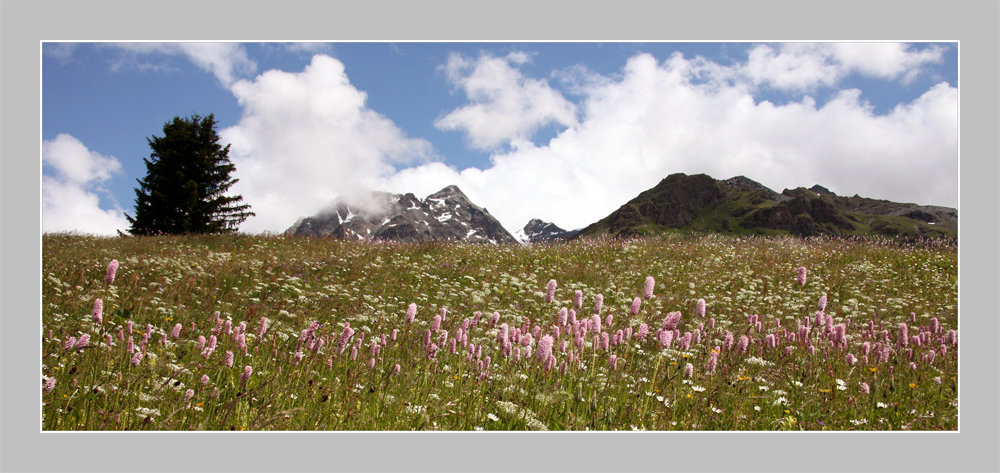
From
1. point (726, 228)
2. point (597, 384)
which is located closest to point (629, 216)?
point (726, 228)

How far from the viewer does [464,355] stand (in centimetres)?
388

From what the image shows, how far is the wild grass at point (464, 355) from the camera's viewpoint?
2.73m

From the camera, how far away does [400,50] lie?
3.76m

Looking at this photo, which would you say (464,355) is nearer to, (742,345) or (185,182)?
(742,345)

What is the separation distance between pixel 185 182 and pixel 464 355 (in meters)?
17.2

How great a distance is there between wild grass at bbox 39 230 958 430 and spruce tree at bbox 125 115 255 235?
6.32 m

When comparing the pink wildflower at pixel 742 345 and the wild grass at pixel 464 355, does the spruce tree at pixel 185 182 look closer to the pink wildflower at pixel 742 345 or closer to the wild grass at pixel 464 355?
the wild grass at pixel 464 355

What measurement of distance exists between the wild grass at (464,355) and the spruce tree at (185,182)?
20.7 feet

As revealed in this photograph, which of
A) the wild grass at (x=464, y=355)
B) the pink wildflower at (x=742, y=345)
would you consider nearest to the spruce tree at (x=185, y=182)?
the wild grass at (x=464, y=355)

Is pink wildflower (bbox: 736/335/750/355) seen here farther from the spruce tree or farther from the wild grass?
the spruce tree
